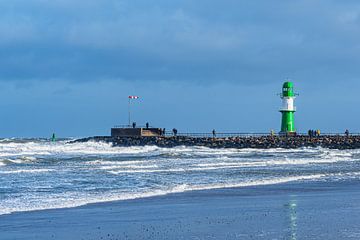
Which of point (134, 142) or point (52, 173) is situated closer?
point (52, 173)

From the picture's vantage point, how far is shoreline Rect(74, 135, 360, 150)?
60.0 metres

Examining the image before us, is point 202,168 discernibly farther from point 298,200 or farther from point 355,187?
point 298,200

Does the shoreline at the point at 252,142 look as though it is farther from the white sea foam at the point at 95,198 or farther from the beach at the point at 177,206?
the white sea foam at the point at 95,198

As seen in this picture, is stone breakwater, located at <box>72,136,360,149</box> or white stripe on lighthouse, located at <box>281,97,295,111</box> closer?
stone breakwater, located at <box>72,136,360,149</box>

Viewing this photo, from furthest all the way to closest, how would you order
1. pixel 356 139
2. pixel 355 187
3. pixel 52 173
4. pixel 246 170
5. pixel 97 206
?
pixel 356 139 < pixel 246 170 < pixel 52 173 < pixel 355 187 < pixel 97 206

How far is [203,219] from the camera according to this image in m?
13.7

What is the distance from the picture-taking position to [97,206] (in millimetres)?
16250

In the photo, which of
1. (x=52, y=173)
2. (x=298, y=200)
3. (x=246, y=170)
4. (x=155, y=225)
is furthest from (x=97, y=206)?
(x=246, y=170)

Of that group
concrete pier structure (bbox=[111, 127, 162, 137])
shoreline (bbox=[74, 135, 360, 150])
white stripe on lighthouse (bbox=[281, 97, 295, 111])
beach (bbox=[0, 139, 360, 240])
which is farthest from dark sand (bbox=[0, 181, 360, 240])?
concrete pier structure (bbox=[111, 127, 162, 137])

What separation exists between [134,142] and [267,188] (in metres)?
43.3

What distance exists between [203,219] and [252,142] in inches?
1876

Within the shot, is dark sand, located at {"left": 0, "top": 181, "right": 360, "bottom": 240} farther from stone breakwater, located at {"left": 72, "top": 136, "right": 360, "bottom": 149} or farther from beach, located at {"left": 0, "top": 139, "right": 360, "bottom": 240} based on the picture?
stone breakwater, located at {"left": 72, "top": 136, "right": 360, "bottom": 149}

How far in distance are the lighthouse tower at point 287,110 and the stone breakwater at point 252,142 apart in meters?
2.18

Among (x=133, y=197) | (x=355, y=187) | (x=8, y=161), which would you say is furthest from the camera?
(x=8, y=161)
